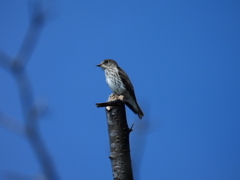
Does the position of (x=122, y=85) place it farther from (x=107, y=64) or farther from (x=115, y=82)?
(x=107, y=64)

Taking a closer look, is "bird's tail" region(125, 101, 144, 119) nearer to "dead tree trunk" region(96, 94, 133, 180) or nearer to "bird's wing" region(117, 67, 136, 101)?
"bird's wing" region(117, 67, 136, 101)

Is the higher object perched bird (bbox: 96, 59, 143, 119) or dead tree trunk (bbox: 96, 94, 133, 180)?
perched bird (bbox: 96, 59, 143, 119)

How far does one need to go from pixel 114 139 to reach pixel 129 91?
3.05 metres

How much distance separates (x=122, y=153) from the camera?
3.34 m

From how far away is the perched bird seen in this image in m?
6.36

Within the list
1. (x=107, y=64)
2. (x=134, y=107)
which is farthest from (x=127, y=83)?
(x=107, y=64)

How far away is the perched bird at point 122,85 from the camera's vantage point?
6.36 metres

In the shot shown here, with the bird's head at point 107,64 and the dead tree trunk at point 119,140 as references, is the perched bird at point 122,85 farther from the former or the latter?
the dead tree trunk at point 119,140

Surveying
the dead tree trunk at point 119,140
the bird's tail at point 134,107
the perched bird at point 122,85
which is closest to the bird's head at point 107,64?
the perched bird at point 122,85

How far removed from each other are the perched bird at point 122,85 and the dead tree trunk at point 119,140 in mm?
2713

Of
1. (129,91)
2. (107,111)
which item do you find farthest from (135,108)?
(107,111)

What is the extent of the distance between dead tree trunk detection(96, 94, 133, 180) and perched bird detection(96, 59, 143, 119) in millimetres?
2713

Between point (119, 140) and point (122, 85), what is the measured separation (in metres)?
3.02

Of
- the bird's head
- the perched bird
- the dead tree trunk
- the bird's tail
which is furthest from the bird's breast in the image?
the dead tree trunk
